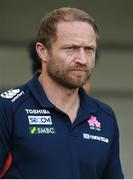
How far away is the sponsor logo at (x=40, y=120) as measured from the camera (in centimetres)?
302

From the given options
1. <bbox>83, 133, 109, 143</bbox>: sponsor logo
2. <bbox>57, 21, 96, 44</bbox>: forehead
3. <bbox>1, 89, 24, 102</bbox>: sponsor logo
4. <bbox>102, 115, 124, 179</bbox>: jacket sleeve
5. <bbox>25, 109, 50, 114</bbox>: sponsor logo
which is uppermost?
<bbox>57, 21, 96, 44</bbox>: forehead

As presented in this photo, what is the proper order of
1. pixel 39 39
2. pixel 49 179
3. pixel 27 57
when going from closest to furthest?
pixel 49 179, pixel 39 39, pixel 27 57

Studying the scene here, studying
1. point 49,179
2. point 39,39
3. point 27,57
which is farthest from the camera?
point 27,57

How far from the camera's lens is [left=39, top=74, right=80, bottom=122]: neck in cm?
313

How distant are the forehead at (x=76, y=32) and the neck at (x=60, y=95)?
0.20 metres

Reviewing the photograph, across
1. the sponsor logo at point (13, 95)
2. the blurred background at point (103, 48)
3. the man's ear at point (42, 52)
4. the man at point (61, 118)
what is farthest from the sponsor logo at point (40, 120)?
the blurred background at point (103, 48)

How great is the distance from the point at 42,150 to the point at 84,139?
8.5 inches

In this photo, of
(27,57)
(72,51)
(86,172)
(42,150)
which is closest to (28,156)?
(42,150)

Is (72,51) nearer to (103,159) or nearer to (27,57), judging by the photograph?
(103,159)

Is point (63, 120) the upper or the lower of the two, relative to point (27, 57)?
upper

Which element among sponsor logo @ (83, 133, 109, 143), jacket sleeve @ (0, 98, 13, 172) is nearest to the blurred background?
sponsor logo @ (83, 133, 109, 143)

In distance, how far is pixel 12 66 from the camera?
7598 millimetres

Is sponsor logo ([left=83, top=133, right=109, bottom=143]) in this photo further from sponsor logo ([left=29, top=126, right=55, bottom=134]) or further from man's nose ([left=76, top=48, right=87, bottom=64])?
man's nose ([left=76, top=48, right=87, bottom=64])

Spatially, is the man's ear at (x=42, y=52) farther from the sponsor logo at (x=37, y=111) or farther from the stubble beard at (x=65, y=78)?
the sponsor logo at (x=37, y=111)
